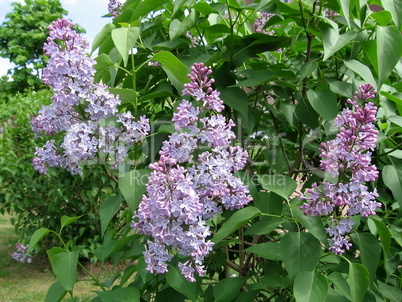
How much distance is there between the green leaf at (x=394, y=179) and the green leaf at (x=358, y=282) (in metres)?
0.35

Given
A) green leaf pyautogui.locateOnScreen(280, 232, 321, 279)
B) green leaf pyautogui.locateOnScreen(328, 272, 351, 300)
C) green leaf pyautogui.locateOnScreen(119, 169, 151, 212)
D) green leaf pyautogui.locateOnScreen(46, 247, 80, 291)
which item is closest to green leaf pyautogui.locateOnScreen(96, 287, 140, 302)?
green leaf pyautogui.locateOnScreen(46, 247, 80, 291)

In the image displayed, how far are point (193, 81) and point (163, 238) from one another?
460mm

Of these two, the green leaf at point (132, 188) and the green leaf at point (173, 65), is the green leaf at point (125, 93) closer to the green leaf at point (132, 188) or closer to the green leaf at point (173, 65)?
the green leaf at point (173, 65)

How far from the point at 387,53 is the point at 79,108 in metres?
1.00

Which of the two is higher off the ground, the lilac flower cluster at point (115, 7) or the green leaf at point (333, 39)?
the lilac flower cluster at point (115, 7)

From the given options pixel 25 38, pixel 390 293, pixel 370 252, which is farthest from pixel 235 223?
pixel 25 38

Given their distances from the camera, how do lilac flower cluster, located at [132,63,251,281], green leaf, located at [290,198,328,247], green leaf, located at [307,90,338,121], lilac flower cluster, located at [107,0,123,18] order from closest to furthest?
lilac flower cluster, located at [132,63,251,281] → green leaf, located at [290,198,328,247] → green leaf, located at [307,90,338,121] → lilac flower cluster, located at [107,0,123,18]

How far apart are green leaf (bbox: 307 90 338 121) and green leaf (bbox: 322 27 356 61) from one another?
20 centimetres

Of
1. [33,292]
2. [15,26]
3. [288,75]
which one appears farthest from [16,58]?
[288,75]

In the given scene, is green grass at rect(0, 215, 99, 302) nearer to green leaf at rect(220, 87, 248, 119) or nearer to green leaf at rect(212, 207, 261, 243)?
green leaf at rect(220, 87, 248, 119)

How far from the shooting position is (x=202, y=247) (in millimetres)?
1256

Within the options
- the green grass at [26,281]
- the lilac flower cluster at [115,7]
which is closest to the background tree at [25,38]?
the green grass at [26,281]

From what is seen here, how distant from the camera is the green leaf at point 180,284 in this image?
4.51 ft

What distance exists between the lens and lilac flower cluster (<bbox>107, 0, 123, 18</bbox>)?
80.6 inches
